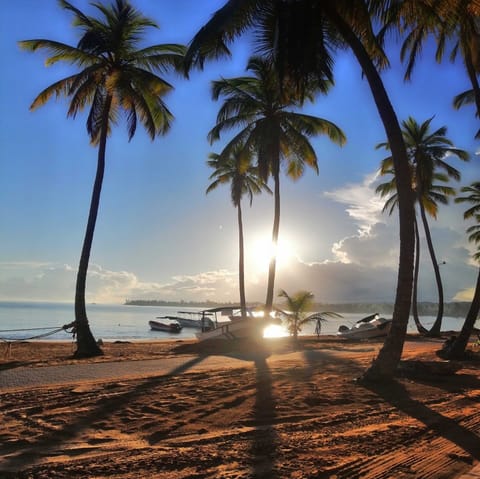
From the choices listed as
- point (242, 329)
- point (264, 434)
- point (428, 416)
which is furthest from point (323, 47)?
point (242, 329)

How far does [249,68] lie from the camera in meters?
23.0

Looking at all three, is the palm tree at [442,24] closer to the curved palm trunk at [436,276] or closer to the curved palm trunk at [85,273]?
the curved palm trunk at [85,273]

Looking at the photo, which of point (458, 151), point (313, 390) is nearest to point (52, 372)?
point (313, 390)

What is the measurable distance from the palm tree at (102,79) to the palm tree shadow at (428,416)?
10.6m

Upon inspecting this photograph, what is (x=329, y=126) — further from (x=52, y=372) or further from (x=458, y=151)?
(x=52, y=372)

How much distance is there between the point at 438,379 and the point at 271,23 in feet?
31.0

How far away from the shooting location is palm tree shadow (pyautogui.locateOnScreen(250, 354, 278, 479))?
4613mm

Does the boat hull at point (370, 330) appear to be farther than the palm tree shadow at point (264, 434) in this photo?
Yes

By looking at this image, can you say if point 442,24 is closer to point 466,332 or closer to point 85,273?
point 466,332

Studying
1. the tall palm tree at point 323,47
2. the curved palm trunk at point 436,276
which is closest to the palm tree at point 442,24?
the tall palm tree at point 323,47

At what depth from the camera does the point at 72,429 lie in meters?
6.06

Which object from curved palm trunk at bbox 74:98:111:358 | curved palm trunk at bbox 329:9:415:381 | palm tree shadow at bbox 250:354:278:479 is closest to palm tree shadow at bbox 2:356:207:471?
palm tree shadow at bbox 250:354:278:479

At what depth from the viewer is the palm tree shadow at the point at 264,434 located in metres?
4.61

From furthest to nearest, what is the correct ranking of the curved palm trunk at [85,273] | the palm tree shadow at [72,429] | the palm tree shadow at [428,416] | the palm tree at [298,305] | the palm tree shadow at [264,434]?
the palm tree at [298,305] → the curved palm trunk at [85,273] → the palm tree shadow at [428,416] → the palm tree shadow at [72,429] → the palm tree shadow at [264,434]
